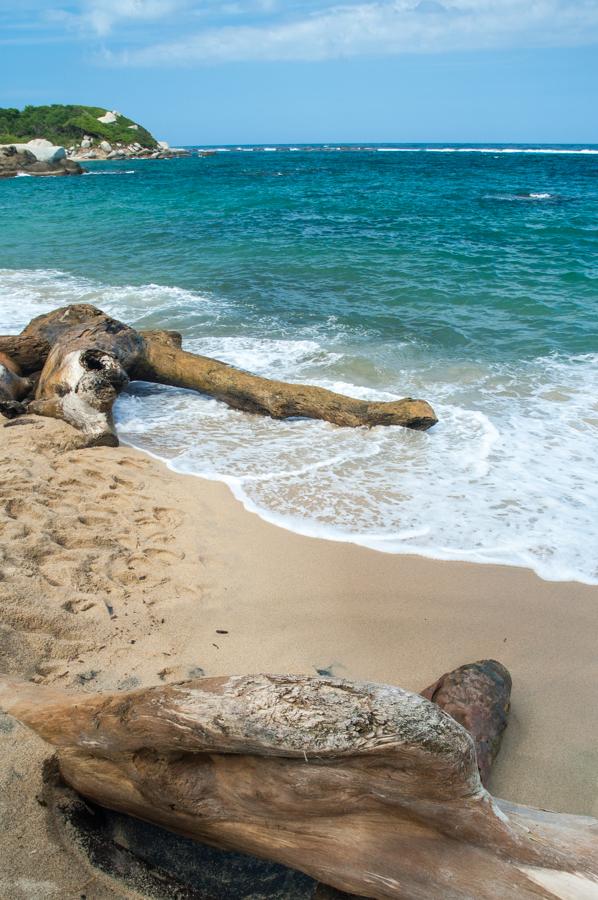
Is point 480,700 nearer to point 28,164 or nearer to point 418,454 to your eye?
point 418,454

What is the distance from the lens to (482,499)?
5316 millimetres

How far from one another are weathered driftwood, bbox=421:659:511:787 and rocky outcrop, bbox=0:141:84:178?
61.2m

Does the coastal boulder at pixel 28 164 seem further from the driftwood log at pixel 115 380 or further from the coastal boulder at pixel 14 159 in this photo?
the driftwood log at pixel 115 380

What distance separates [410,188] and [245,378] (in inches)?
1291

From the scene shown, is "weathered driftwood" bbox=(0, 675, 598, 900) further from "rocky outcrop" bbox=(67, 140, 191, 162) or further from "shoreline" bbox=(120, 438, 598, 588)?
"rocky outcrop" bbox=(67, 140, 191, 162)

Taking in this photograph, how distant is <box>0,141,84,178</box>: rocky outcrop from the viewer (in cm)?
5603

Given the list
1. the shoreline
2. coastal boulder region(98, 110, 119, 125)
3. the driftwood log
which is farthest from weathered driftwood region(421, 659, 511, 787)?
coastal boulder region(98, 110, 119, 125)

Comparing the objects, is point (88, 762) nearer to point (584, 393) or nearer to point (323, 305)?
point (584, 393)

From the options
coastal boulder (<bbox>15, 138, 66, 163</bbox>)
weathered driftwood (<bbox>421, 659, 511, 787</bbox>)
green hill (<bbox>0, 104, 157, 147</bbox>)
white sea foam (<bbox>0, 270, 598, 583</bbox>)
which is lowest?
weathered driftwood (<bbox>421, 659, 511, 787</bbox>)

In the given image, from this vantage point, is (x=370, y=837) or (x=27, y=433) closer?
(x=370, y=837)

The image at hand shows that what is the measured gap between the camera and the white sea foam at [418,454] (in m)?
4.80

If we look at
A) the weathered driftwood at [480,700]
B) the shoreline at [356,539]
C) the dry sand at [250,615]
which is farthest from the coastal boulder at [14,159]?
the weathered driftwood at [480,700]

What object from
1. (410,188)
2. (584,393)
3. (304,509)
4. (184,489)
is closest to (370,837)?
(304,509)

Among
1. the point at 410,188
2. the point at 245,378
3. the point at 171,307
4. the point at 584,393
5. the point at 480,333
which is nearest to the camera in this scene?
the point at 245,378
